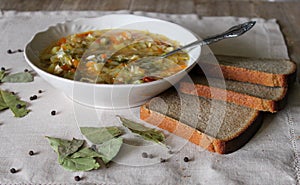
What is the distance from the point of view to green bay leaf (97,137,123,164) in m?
1.98

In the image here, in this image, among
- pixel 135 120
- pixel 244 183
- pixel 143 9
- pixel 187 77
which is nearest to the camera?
pixel 244 183

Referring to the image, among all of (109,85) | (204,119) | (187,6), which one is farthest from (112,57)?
(187,6)

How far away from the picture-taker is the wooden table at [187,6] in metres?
3.52

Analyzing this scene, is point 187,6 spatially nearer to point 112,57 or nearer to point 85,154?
point 112,57

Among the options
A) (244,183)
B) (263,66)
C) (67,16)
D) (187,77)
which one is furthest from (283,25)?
(244,183)

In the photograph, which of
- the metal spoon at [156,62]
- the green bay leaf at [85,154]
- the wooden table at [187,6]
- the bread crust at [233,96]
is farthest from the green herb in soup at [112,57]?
the wooden table at [187,6]

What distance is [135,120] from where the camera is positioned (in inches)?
89.0

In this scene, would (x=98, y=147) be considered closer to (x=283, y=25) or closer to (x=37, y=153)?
(x=37, y=153)

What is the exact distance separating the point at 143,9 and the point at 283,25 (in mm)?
987

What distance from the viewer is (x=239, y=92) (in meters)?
2.31

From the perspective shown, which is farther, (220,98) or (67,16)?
(67,16)

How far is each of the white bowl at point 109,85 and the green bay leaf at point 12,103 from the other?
19 centimetres

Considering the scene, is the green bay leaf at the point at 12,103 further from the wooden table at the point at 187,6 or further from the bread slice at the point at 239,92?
Result: the wooden table at the point at 187,6

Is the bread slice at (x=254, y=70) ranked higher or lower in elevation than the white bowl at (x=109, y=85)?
lower
